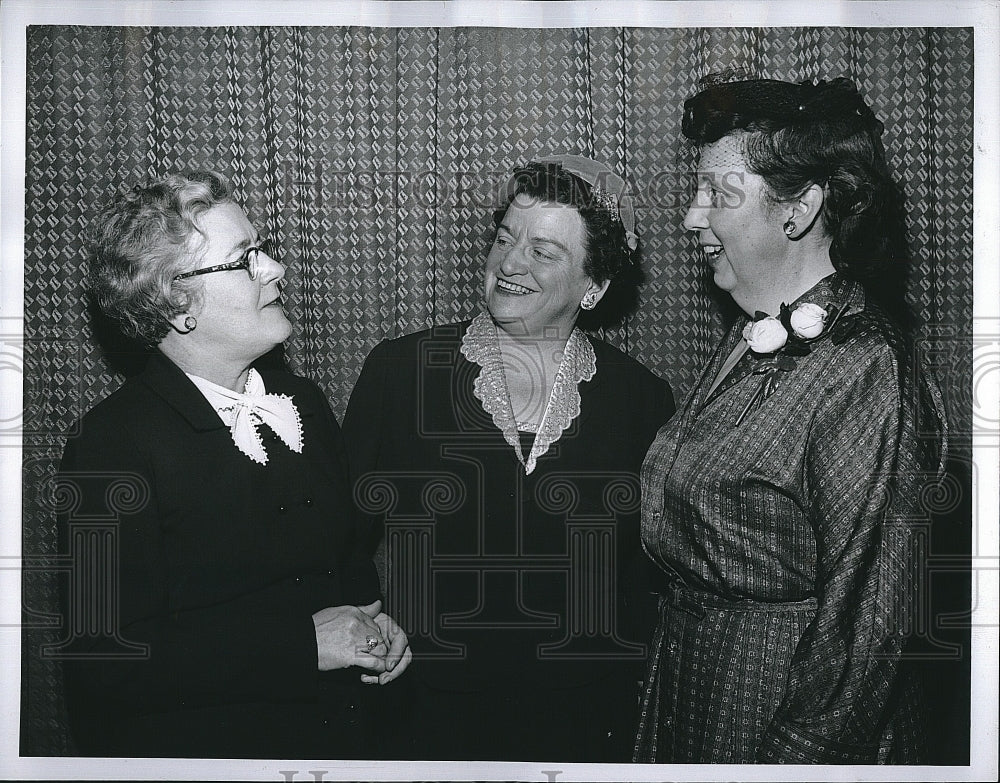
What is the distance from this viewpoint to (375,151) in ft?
6.27

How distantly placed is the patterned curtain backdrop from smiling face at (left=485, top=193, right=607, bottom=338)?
66mm

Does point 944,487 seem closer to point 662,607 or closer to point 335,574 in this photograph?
point 662,607

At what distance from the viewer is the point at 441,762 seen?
6.24 ft

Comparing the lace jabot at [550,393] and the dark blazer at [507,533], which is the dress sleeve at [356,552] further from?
the lace jabot at [550,393]

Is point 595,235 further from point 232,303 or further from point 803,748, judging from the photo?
point 803,748

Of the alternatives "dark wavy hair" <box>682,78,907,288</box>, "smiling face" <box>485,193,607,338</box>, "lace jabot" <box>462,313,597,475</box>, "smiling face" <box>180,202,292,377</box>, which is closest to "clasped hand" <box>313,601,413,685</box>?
"lace jabot" <box>462,313,597,475</box>

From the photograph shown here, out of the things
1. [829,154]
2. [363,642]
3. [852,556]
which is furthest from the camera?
[363,642]

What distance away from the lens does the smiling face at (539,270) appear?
1841 millimetres

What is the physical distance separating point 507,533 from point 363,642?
0.36 meters

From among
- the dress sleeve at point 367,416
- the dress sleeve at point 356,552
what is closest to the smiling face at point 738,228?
the dress sleeve at point 367,416

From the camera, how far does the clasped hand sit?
71.3 inches

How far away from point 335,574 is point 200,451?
36cm

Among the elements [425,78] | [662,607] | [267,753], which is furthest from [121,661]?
[425,78]

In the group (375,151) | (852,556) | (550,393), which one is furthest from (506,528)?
(375,151)
